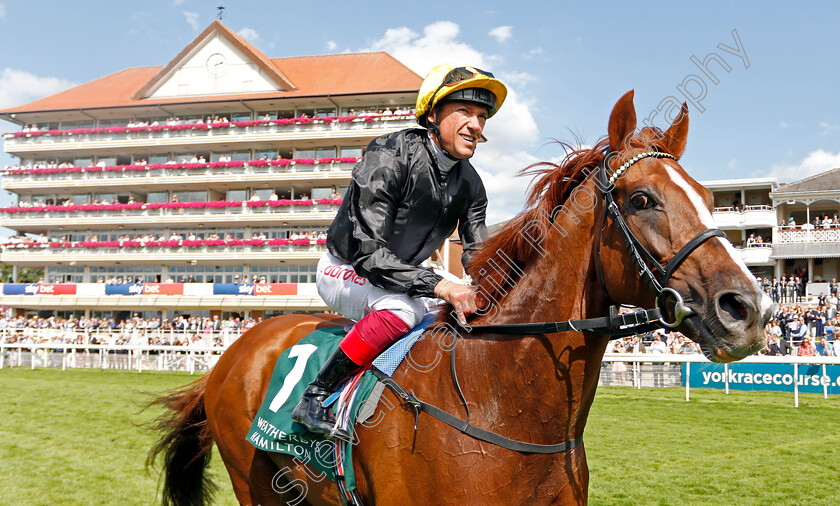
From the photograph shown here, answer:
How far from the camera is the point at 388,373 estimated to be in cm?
Answer: 245

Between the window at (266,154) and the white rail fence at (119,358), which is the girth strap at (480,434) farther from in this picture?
the window at (266,154)

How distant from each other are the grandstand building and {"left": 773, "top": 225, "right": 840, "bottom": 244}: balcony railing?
20.6m

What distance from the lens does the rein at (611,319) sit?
1.79 meters

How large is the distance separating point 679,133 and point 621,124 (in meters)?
0.26

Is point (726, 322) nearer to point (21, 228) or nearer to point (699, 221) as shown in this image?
point (699, 221)

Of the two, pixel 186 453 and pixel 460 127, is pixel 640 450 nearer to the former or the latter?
pixel 186 453

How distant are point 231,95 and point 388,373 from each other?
37587 millimetres

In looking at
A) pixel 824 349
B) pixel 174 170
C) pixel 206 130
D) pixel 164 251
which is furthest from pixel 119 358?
pixel 824 349

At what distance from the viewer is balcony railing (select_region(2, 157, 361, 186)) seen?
33.7 m

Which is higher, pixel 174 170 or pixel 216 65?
pixel 216 65

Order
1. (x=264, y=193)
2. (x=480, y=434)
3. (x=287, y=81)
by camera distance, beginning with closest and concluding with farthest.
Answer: (x=480, y=434) < (x=264, y=193) < (x=287, y=81)

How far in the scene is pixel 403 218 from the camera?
8.61 feet

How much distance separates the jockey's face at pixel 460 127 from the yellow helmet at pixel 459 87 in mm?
36

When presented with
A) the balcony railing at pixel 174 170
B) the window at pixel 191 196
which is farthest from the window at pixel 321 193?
the window at pixel 191 196
